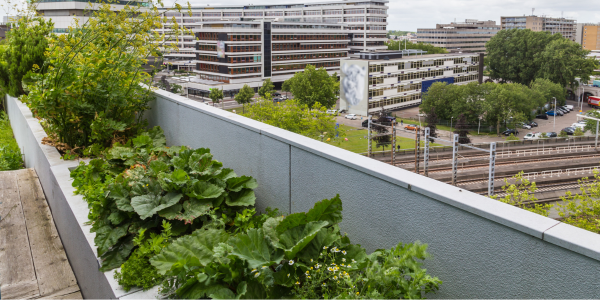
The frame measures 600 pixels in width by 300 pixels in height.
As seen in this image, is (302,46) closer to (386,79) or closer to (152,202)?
(386,79)

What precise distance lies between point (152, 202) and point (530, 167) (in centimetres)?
4361

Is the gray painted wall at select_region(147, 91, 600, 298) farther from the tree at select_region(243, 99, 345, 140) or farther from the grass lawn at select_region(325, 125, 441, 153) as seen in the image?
the grass lawn at select_region(325, 125, 441, 153)

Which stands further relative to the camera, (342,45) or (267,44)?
(342,45)

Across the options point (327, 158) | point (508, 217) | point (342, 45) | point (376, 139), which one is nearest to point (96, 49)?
point (327, 158)

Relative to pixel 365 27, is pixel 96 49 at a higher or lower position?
lower

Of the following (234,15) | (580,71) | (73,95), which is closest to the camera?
(73,95)

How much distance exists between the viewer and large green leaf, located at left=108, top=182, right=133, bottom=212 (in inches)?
98.2

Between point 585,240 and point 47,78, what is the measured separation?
4.99 metres

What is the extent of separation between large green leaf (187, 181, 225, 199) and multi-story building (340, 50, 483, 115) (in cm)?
5250

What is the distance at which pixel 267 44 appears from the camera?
60281 millimetres

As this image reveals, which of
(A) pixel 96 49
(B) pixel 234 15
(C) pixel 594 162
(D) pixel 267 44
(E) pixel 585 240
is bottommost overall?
(C) pixel 594 162

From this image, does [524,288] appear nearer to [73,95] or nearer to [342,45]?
[73,95]

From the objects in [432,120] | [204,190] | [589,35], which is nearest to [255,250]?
[204,190]

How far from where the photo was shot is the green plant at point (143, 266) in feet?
7.34
